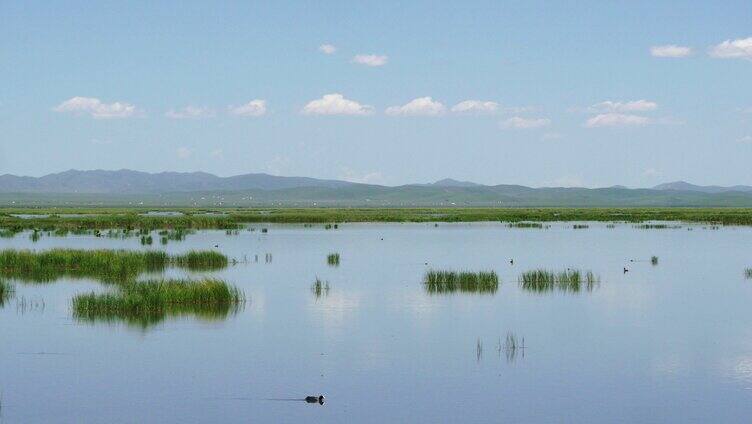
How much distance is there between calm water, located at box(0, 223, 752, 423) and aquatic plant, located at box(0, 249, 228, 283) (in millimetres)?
1606

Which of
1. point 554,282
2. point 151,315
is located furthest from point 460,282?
point 151,315

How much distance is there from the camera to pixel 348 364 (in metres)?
18.0

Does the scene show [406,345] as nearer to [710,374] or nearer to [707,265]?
[710,374]

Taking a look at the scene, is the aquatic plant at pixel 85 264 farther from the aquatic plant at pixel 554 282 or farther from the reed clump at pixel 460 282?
the aquatic plant at pixel 554 282

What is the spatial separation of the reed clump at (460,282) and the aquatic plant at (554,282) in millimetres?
1091

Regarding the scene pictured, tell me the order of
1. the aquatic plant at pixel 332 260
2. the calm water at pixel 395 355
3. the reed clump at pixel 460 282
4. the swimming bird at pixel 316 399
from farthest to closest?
the aquatic plant at pixel 332 260
the reed clump at pixel 460 282
the swimming bird at pixel 316 399
the calm water at pixel 395 355

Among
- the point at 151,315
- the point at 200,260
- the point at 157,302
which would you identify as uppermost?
the point at 200,260

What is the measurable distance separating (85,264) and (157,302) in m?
11.1

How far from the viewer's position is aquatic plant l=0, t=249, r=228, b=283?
3244 cm

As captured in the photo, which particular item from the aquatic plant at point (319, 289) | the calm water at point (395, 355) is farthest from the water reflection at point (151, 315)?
the aquatic plant at point (319, 289)

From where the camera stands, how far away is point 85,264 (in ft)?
111

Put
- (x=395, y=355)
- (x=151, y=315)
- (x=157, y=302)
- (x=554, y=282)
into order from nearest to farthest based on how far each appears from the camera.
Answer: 1. (x=395, y=355)
2. (x=151, y=315)
3. (x=157, y=302)
4. (x=554, y=282)

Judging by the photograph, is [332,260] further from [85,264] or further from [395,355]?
[395,355]

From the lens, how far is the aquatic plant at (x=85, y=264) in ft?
106
